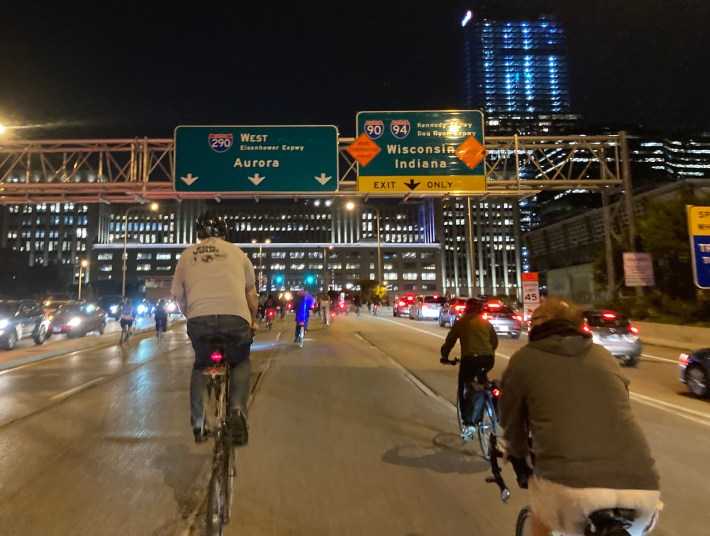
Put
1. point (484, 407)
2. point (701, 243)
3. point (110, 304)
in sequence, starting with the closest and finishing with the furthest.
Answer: point (484, 407), point (701, 243), point (110, 304)

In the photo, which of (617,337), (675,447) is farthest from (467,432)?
(617,337)

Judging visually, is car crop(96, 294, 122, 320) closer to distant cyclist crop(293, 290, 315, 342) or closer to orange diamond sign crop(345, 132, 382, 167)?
distant cyclist crop(293, 290, 315, 342)

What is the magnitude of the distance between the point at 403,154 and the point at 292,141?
4014 mm

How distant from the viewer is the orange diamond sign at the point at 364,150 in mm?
18812

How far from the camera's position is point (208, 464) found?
5.39 meters

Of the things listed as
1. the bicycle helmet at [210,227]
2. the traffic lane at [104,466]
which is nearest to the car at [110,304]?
the traffic lane at [104,466]

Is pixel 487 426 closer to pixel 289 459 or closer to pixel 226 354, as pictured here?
pixel 289 459

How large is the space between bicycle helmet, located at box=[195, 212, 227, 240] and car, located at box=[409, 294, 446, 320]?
31.8 meters

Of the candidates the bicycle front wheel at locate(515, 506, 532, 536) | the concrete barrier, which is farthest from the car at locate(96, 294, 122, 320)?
the bicycle front wheel at locate(515, 506, 532, 536)

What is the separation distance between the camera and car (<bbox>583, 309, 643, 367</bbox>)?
13406mm

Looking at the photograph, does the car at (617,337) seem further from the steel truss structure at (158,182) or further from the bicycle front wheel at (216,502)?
the bicycle front wheel at (216,502)

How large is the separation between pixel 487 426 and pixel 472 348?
832 mm

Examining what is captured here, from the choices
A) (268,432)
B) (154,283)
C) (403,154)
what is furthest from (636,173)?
(268,432)

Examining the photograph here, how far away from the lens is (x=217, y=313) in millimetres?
3854
